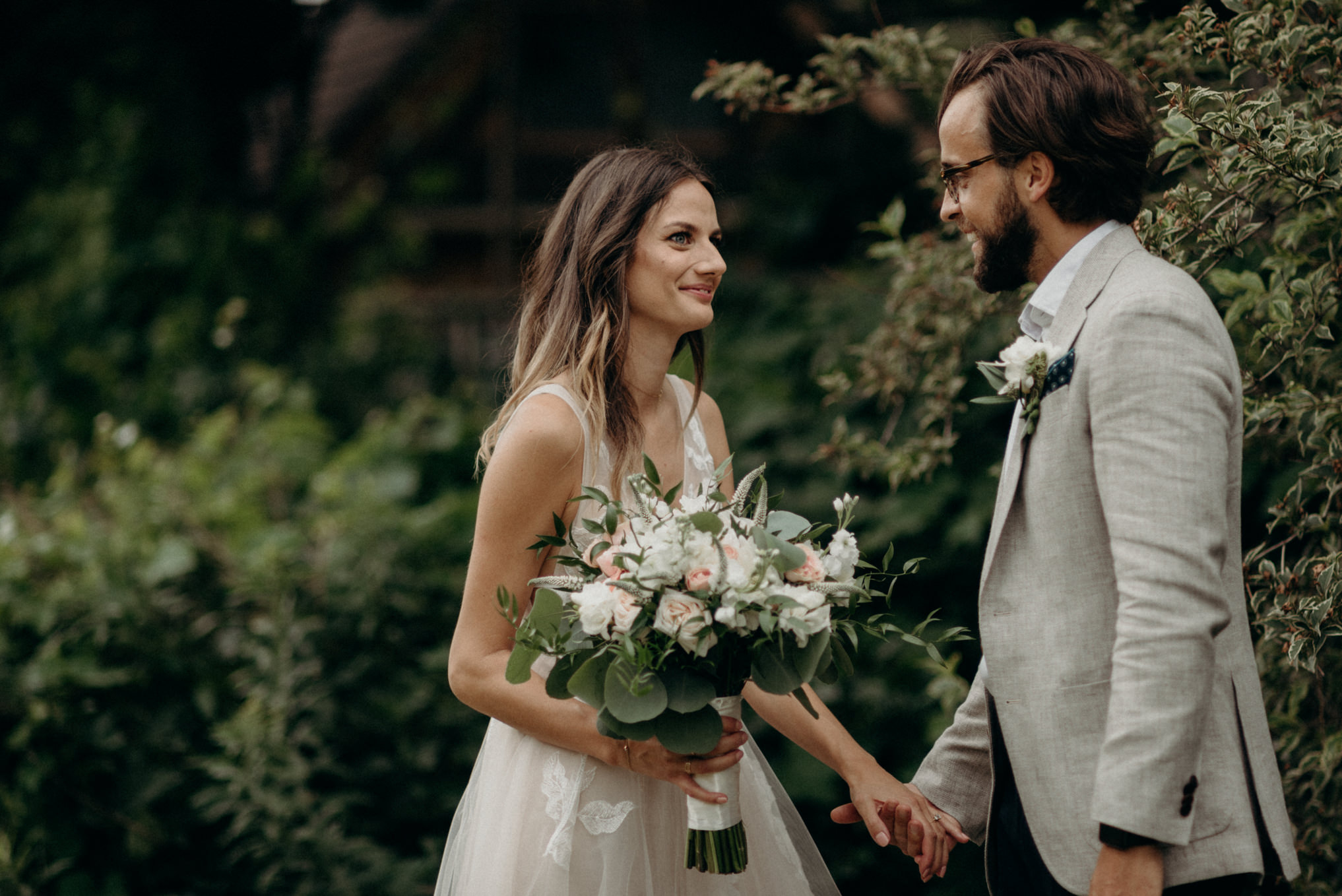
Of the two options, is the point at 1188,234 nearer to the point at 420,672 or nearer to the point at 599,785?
the point at 599,785

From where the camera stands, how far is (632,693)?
1690 millimetres

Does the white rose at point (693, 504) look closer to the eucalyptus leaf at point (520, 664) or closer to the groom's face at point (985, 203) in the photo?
the eucalyptus leaf at point (520, 664)

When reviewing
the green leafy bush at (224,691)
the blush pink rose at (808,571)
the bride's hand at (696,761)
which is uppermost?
the blush pink rose at (808,571)

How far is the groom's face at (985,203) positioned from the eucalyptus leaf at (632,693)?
942mm

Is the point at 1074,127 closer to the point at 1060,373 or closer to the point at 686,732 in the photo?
the point at 1060,373

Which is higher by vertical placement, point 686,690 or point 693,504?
point 693,504

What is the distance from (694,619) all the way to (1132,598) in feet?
2.12

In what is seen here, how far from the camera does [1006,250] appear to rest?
75.7 inches

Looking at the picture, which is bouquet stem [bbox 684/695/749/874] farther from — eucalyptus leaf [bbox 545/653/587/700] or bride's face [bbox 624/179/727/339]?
Result: bride's face [bbox 624/179/727/339]

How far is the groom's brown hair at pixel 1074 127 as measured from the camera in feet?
6.02

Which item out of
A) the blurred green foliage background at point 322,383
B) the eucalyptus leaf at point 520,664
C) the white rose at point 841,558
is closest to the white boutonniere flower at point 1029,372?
the white rose at point 841,558

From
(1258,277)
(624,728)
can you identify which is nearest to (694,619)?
(624,728)

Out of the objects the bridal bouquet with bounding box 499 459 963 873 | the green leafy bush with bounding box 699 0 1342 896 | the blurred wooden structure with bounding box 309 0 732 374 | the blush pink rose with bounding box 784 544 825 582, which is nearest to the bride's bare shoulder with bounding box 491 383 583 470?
the bridal bouquet with bounding box 499 459 963 873

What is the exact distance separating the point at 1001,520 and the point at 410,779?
2932mm
